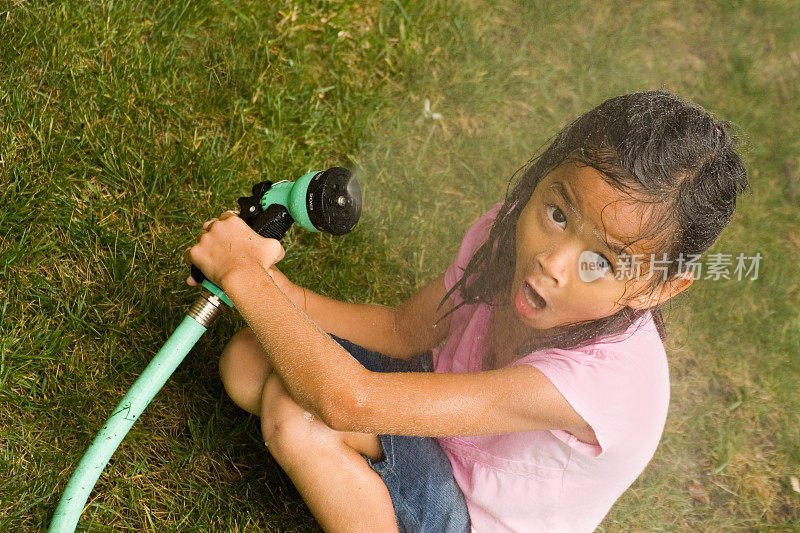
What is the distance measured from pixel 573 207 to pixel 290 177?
3.81ft

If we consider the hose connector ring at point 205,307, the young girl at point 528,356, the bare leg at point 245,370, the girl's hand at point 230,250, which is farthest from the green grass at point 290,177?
the girl's hand at point 230,250

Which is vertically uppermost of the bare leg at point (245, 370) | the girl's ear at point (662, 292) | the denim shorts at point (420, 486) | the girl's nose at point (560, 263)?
the girl's nose at point (560, 263)

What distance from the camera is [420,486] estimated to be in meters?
1.71

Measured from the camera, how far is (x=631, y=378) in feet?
5.04

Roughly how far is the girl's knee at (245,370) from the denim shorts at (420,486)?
0.29 metres

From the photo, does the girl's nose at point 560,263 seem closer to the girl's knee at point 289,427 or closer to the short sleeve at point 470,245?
the short sleeve at point 470,245

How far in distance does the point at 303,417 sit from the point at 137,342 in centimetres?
55

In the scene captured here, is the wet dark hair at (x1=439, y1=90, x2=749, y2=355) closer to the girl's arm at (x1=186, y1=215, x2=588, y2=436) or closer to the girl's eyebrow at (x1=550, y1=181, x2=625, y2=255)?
the girl's eyebrow at (x1=550, y1=181, x2=625, y2=255)

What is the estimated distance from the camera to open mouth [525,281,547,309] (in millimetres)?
1515

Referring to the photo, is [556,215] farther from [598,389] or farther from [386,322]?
[386,322]

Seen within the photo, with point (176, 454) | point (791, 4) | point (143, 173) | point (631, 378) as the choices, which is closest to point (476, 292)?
point (631, 378)

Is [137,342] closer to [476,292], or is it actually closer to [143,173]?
[143,173]

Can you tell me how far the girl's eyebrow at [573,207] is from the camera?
1393mm

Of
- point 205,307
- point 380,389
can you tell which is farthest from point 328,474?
point 205,307
